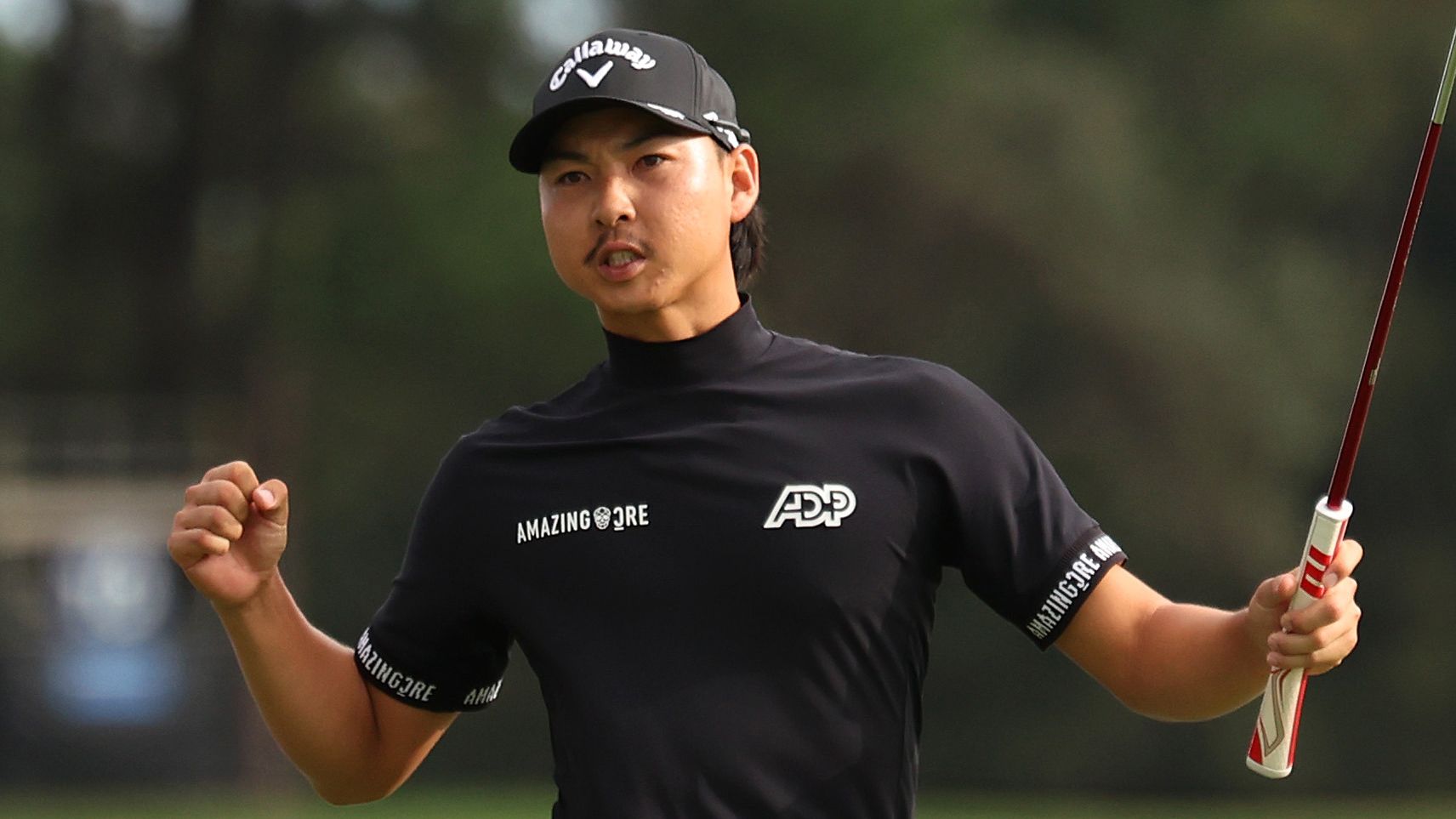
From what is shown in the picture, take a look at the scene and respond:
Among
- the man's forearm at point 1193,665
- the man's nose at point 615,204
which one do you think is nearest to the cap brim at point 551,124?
the man's nose at point 615,204

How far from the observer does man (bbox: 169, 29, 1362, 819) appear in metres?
3.31

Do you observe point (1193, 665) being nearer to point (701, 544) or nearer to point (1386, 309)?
point (1386, 309)

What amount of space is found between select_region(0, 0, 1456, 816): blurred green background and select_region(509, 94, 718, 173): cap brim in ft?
63.2

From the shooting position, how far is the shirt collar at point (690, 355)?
11.7 ft

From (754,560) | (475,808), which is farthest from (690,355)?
(475,808)

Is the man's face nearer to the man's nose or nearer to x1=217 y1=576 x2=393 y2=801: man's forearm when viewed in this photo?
the man's nose

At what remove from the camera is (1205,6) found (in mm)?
27000

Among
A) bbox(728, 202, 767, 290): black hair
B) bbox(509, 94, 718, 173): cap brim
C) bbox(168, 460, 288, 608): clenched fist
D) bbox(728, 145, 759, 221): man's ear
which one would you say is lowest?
bbox(168, 460, 288, 608): clenched fist

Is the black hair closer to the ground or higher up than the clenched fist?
higher up

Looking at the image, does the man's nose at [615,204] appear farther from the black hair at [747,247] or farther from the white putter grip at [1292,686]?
the white putter grip at [1292,686]

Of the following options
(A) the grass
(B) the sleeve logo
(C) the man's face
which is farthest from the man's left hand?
(A) the grass

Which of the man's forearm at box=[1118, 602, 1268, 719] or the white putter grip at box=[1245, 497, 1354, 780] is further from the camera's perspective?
the man's forearm at box=[1118, 602, 1268, 719]

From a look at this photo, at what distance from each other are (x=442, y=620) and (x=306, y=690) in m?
0.24

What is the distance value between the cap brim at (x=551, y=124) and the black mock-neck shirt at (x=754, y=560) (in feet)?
1.03
